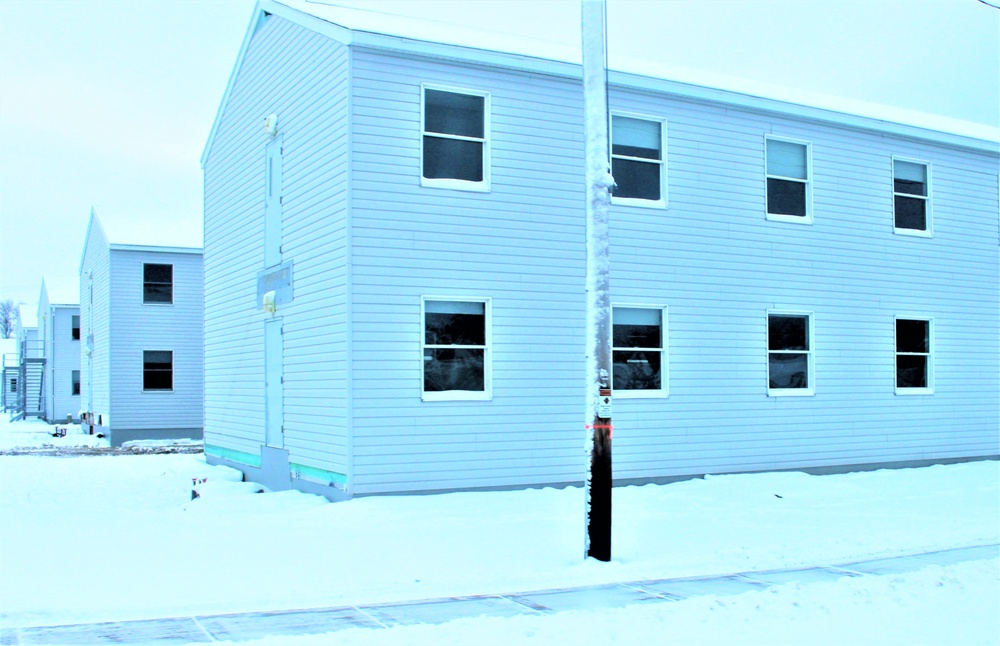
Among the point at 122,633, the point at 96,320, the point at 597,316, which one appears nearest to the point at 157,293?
the point at 96,320

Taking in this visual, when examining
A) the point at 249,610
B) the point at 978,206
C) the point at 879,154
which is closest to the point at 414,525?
the point at 249,610

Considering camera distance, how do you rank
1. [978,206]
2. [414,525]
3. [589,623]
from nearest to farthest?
[589,623], [414,525], [978,206]

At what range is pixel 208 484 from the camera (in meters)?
17.4

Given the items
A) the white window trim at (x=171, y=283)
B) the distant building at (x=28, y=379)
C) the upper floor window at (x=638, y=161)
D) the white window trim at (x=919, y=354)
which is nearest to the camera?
the upper floor window at (x=638, y=161)

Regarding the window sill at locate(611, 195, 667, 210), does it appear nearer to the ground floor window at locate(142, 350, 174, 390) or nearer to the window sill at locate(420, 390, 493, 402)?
the window sill at locate(420, 390, 493, 402)

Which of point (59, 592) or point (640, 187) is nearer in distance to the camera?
point (59, 592)

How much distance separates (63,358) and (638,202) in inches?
1654

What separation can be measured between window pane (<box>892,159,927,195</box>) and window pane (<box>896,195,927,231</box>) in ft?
0.64

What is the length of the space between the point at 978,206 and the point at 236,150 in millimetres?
15846

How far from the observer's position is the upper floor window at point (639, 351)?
53.9ft

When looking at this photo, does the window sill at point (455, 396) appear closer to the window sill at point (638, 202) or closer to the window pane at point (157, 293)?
the window sill at point (638, 202)

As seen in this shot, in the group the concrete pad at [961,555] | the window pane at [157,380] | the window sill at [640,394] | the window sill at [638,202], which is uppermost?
the window sill at [638,202]

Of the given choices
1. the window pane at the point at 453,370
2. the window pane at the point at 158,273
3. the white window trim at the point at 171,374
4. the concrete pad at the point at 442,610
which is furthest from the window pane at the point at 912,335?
the window pane at the point at 158,273

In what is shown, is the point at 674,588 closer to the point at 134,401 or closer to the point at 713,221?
the point at 713,221
